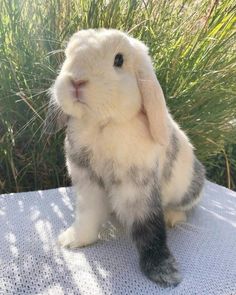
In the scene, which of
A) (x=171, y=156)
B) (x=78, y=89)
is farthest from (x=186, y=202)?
A: (x=78, y=89)

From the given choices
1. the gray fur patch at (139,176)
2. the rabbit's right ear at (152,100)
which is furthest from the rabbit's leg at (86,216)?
the rabbit's right ear at (152,100)

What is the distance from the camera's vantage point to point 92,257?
1003 mm

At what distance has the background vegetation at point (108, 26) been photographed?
1.41 meters

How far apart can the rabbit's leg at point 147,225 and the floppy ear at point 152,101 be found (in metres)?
0.13

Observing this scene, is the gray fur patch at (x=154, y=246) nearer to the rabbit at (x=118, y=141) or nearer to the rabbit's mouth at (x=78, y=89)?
the rabbit at (x=118, y=141)

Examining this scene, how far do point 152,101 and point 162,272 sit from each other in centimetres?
35

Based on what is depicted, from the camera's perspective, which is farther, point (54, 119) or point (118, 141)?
point (54, 119)

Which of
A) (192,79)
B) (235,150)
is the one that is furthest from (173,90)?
(235,150)

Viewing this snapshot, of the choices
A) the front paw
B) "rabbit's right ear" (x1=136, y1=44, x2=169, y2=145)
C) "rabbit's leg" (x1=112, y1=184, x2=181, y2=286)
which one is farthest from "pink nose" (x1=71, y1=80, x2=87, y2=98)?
the front paw

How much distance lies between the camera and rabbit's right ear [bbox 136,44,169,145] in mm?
881

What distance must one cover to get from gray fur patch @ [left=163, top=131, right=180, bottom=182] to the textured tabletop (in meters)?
0.16

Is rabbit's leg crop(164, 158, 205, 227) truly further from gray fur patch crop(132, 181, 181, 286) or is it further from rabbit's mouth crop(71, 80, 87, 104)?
rabbit's mouth crop(71, 80, 87, 104)

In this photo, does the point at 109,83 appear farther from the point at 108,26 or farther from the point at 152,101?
the point at 108,26

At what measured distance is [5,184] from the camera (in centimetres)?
156
